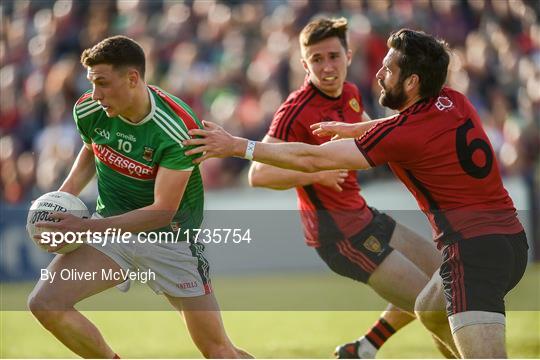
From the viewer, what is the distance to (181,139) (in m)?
7.25

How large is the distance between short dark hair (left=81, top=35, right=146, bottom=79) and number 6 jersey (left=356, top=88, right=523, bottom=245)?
1640 mm

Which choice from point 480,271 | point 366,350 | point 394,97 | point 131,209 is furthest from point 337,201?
point 480,271

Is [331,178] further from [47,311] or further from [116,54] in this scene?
[47,311]

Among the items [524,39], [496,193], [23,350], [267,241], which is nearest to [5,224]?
[267,241]

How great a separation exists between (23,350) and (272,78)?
7047 millimetres

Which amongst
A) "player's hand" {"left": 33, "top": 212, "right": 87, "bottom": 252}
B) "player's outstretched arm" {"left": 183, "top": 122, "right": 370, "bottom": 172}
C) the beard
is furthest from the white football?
the beard

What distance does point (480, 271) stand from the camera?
6582 millimetres

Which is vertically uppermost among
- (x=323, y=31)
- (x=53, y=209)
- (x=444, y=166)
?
(x=323, y=31)

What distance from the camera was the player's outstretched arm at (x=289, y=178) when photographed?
26.6 feet

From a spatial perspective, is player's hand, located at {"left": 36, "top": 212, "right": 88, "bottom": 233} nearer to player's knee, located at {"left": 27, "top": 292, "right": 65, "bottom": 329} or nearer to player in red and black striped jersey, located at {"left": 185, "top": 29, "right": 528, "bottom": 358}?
player's knee, located at {"left": 27, "top": 292, "right": 65, "bottom": 329}

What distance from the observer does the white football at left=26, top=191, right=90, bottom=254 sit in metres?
7.27

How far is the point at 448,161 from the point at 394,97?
53cm

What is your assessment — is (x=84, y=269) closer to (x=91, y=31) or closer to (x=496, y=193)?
(x=496, y=193)

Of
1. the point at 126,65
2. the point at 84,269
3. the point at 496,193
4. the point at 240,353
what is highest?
the point at 126,65
